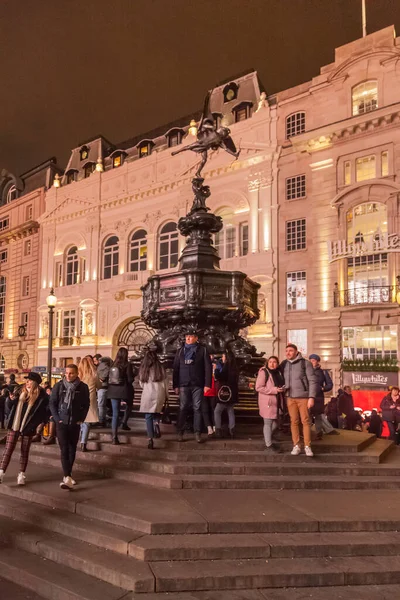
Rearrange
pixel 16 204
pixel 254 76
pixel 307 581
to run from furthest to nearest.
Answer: pixel 16 204
pixel 254 76
pixel 307 581

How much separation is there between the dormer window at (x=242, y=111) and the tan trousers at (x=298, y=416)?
2777cm

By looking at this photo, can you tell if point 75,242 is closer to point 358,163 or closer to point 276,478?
point 358,163

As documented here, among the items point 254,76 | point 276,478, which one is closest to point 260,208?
point 254,76

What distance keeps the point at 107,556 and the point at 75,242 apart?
35.9 metres

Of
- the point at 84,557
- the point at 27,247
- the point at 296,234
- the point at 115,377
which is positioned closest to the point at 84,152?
the point at 27,247

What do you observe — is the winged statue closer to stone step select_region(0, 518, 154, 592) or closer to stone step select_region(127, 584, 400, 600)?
stone step select_region(0, 518, 154, 592)

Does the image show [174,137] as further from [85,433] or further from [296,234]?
[85,433]

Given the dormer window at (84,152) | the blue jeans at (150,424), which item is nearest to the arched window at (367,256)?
the blue jeans at (150,424)

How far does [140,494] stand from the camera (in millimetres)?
6160

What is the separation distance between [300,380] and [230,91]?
1214 inches

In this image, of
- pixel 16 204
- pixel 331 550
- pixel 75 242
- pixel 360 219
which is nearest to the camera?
pixel 331 550

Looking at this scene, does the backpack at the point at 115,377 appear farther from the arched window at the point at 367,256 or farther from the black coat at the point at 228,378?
the arched window at the point at 367,256

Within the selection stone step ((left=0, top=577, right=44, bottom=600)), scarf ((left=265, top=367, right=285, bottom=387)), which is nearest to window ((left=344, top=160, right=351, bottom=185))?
scarf ((left=265, top=367, right=285, bottom=387))

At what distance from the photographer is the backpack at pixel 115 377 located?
8706 mm
